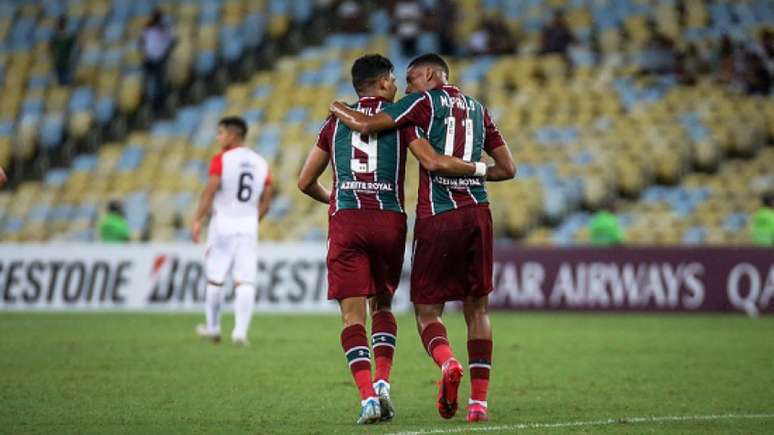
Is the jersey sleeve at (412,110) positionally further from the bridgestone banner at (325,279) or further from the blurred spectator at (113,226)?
the blurred spectator at (113,226)

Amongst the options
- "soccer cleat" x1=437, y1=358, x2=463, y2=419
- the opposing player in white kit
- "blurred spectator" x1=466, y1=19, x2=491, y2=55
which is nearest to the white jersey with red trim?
the opposing player in white kit

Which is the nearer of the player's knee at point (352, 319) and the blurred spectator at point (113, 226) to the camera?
the player's knee at point (352, 319)

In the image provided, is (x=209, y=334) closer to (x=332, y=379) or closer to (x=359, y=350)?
(x=332, y=379)

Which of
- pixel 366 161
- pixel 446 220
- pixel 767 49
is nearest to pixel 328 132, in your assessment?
pixel 366 161

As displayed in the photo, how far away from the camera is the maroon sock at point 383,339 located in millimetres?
9141

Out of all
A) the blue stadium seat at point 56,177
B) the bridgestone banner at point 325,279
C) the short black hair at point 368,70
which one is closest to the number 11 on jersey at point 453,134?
the short black hair at point 368,70

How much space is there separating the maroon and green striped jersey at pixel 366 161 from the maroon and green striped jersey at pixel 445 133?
0.42 ft

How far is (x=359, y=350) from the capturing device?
8.88 meters

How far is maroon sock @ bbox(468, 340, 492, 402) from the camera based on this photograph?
29.3 feet

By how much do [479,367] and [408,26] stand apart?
20062mm

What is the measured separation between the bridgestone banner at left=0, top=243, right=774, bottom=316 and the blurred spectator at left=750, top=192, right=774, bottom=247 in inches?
30.5

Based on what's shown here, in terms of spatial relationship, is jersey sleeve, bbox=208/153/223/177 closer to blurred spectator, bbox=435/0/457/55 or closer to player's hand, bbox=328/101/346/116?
player's hand, bbox=328/101/346/116

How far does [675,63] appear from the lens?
89.6 ft

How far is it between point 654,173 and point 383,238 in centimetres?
1685
